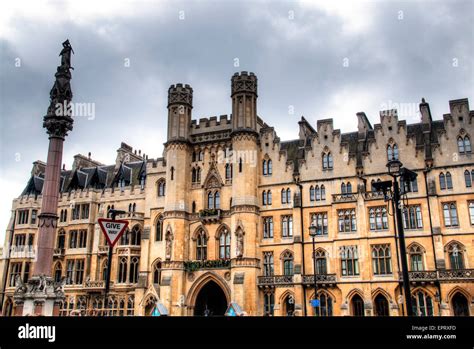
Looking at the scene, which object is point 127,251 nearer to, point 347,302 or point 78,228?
point 78,228

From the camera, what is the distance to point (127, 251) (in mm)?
44875

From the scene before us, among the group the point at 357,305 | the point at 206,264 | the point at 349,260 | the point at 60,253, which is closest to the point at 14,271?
the point at 60,253

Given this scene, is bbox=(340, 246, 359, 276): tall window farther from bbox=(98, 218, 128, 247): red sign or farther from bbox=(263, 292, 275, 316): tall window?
bbox=(98, 218, 128, 247): red sign

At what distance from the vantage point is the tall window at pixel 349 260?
3634 centimetres

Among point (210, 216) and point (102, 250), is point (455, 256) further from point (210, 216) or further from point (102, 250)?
point (102, 250)

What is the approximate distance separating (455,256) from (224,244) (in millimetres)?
18252

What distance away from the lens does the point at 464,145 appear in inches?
1400

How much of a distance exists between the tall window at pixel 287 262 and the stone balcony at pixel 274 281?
36.2 inches

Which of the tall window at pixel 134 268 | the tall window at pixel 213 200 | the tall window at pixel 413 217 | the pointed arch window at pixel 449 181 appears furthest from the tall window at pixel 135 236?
the pointed arch window at pixel 449 181

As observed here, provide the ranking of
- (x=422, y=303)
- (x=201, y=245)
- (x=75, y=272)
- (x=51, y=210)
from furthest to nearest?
(x=75, y=272)
(x=201, y=245)
(x=422, y=303)
(x=51, y=210)
